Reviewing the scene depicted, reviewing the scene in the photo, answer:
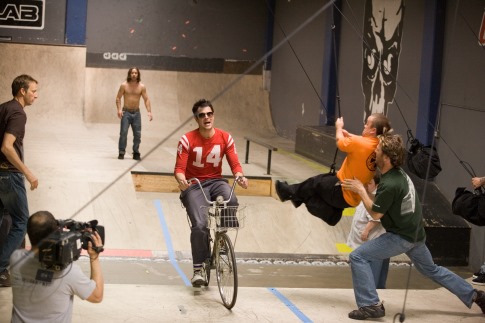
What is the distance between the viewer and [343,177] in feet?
25.2

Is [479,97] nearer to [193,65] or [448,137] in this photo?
[448,137]

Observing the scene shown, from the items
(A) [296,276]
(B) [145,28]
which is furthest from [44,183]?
(B) [145,28]

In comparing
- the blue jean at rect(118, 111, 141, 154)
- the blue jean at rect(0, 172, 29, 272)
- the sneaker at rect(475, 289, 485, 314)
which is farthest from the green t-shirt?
the blue jean at rect(118, 111, 141, 154)

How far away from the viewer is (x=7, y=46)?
64.0ft

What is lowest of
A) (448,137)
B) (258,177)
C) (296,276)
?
(296,276)

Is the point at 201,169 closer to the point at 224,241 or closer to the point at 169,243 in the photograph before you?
the point at 224,241

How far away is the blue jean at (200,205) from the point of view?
25.9 feet

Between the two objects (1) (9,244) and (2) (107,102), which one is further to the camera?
(2) (107,102)

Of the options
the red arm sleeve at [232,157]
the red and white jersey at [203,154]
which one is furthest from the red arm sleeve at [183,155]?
the red arm sleeve at [232,157]

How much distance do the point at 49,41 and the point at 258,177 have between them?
8.49m

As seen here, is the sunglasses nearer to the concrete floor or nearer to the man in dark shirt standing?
the concrete floor

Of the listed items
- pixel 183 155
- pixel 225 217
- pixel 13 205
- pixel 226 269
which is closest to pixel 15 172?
pixel 13 205

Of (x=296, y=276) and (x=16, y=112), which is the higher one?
(x=16, y=112)

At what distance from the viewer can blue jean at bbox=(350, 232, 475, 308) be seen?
7184mm
